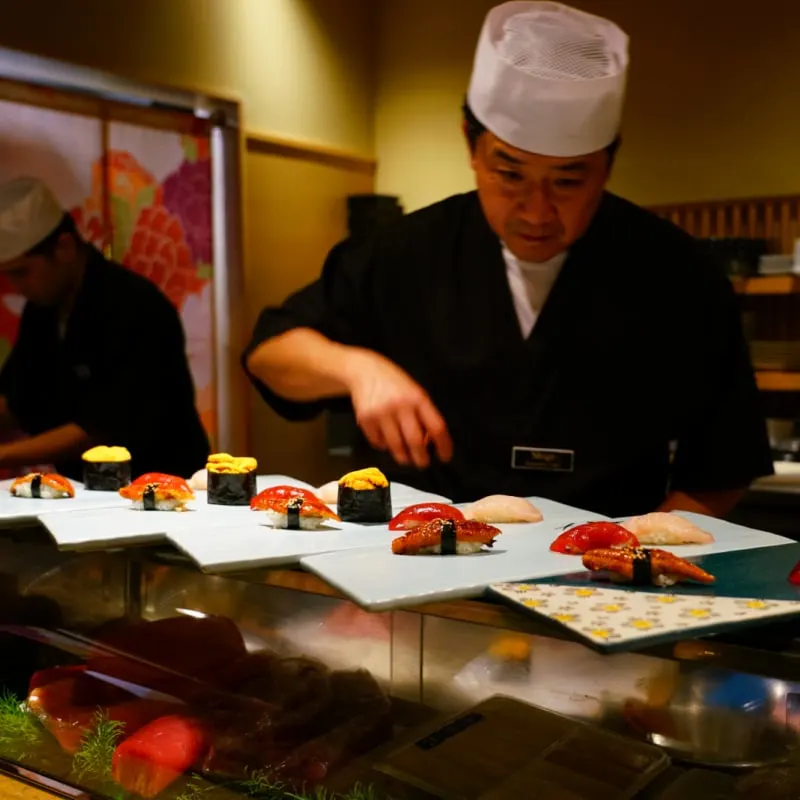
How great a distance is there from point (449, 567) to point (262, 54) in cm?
206

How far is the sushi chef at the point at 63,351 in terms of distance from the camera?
2721 millimetres

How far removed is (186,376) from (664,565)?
2029 mm

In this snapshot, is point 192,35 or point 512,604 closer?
point 512,604

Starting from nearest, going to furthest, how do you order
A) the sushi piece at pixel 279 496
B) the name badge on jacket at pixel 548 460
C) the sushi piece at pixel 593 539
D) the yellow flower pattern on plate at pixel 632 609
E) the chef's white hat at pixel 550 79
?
the yellow flower pattern on plate at pixel 632 609
the sushi piece at pixel 593 539
the sushi piece at pixel 279 496
the chef's white hat at pixel 550 79
the name badge on jacket at pixel 548 460

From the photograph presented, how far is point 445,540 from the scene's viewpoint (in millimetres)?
1199

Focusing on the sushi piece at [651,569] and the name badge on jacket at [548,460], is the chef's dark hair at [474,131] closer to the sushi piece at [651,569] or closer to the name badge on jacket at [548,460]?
the name badge on jacket at [548,460]

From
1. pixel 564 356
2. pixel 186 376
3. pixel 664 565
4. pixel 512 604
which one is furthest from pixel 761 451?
pixel 186 376

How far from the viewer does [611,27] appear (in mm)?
2303

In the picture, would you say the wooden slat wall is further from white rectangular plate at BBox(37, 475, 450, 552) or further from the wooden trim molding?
white rectangular plate at BBox(37, 475, 450, 552)

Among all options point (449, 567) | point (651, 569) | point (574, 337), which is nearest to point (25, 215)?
point (574, 337)

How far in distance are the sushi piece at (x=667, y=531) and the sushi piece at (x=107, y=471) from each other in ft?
3.27

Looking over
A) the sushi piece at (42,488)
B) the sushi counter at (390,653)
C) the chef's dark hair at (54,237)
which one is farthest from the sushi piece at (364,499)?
the chef's dark hair at (54,237)

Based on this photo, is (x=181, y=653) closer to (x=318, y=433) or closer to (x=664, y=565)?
(x=664, y=565)

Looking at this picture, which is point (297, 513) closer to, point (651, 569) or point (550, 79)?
point (651, 569)
